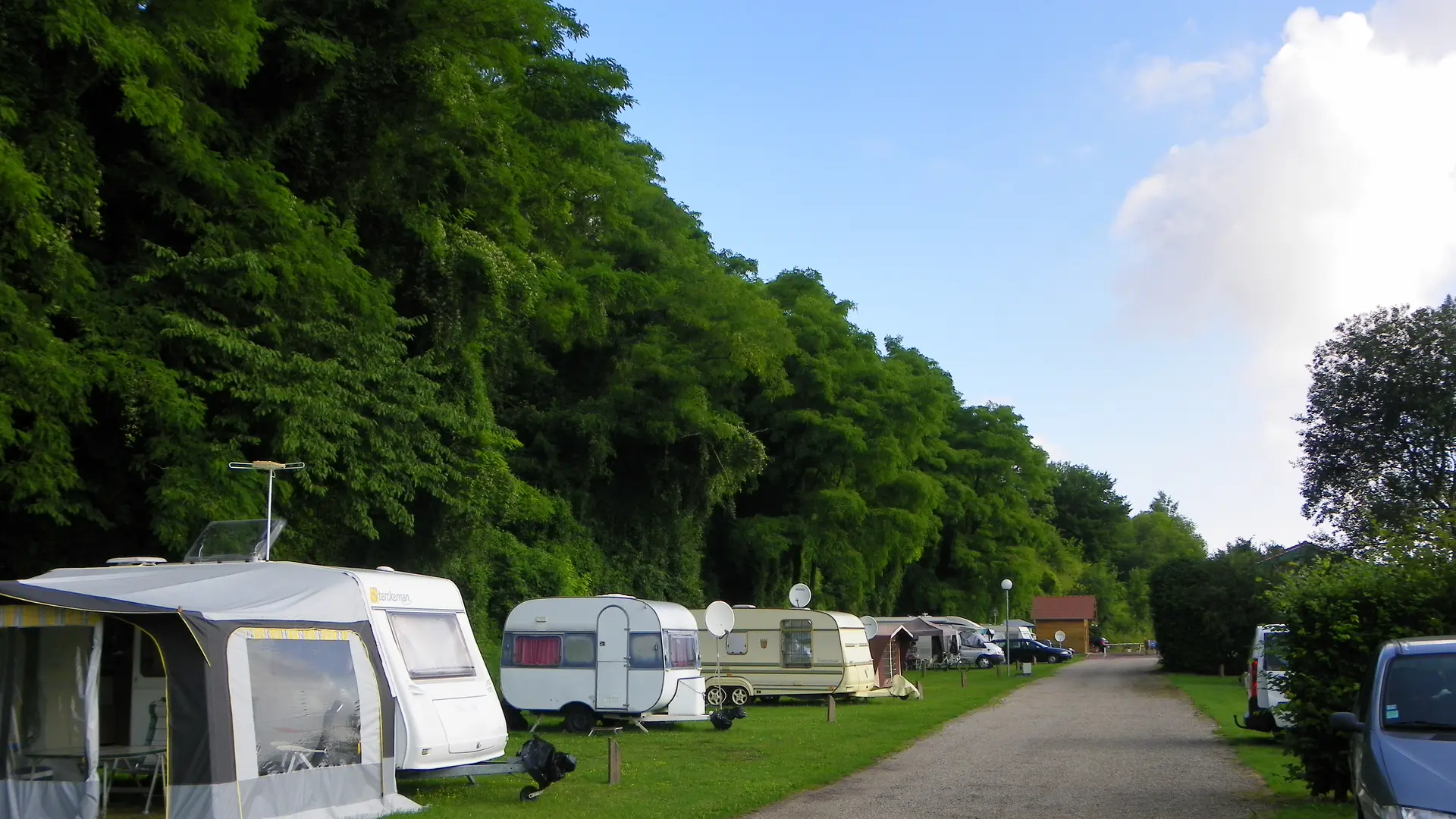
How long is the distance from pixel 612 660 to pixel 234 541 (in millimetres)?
8752

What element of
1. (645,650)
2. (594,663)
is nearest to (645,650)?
(645,650)

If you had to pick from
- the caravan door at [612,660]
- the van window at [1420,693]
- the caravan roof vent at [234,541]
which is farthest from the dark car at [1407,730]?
the caravan door at [612,660]

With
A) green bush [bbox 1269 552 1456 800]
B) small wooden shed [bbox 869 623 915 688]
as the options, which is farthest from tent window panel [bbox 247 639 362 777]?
small wooden shed [bbox 869 623 915 688]

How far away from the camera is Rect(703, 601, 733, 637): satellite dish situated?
2770cm

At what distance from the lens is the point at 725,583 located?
50.2m

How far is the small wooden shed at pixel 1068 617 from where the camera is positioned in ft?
280

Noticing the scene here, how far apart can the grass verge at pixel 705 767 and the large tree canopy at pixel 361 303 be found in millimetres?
6211

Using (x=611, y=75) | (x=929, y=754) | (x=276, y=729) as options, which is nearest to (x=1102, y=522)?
(x=611, y=75)

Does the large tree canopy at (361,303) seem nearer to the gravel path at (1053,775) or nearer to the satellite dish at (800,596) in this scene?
the satellite dish at (800,596)

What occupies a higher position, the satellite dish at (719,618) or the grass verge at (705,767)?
the satellite dish at (719,618)

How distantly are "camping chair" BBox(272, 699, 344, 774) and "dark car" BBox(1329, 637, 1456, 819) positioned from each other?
329 inches

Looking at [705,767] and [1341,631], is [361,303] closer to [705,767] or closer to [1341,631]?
[705,767]

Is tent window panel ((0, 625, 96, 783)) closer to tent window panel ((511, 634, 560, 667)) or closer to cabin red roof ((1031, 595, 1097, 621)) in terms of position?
tent window panel ((511, 634, 560, 667))

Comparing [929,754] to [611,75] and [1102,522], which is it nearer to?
[611,75]
